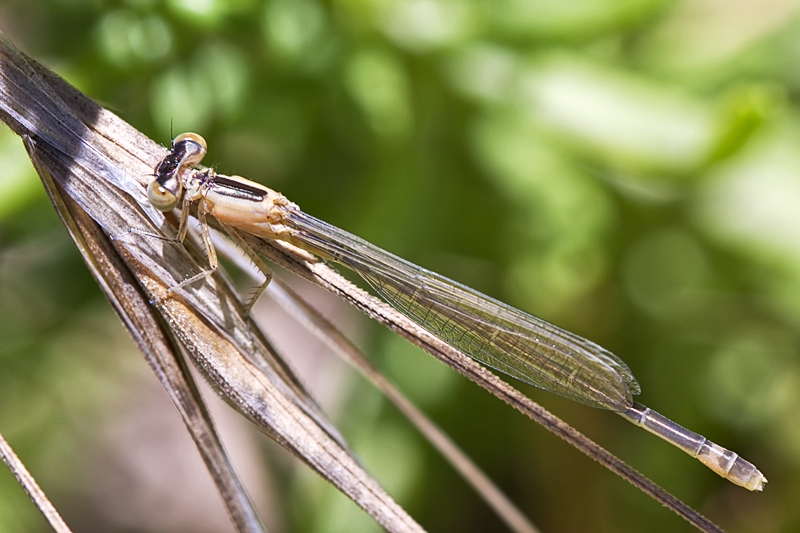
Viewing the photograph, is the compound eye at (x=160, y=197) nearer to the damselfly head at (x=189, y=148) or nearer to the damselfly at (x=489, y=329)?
the damselfly head at (x=189, y=148)

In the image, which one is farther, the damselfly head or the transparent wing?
the transparent wing

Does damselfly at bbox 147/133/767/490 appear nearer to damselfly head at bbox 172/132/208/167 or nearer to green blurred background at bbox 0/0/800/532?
damselfly head at bbox 172/132/208/167

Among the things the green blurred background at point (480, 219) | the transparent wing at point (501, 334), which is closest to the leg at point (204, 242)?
the transparent wing at point (501, 334)

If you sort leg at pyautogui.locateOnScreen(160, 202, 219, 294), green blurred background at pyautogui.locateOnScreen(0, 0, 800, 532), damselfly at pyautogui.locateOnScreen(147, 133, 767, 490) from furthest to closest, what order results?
1. green blurred background at pyautogui.locateOnScreen(0, 0, 800, 532)
2. damselfly at pyautogui.locateOnScreen(147, 133, 767, 490)
3. leg at pyautogui.locateOnScreen(160, 202, 219, 294)

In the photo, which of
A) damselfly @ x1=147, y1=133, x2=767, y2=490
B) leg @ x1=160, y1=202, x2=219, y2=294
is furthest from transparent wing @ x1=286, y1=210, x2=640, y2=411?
leg @ x1=160, y1=202, x2=219, y2=294

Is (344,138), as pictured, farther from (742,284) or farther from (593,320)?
(742,284)

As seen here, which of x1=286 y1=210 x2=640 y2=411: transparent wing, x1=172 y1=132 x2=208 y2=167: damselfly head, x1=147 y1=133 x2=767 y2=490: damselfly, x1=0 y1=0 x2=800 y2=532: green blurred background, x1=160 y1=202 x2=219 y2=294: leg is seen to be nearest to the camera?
x1=160 y1=202 x2=219 y2=294: leg
